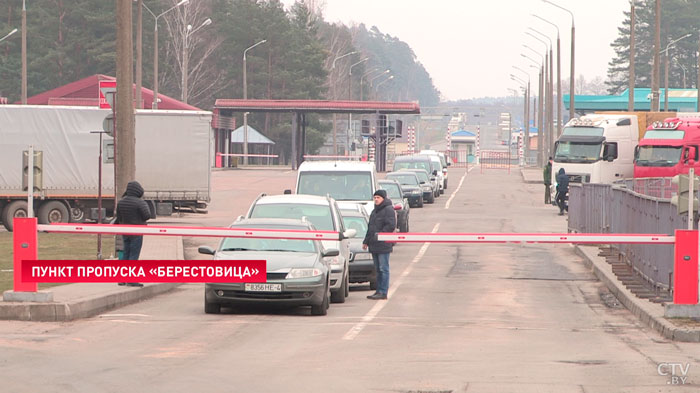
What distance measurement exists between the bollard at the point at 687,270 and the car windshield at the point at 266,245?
512 cm

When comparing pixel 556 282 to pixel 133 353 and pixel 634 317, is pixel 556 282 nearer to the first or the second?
pixel 634 317

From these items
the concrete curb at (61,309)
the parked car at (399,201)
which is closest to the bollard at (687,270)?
the concrete curb at (61,309)

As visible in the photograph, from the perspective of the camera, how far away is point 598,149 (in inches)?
1925

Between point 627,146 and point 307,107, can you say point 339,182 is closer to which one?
point 627,146

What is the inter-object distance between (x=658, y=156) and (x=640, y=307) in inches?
1175

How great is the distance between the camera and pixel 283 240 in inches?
683

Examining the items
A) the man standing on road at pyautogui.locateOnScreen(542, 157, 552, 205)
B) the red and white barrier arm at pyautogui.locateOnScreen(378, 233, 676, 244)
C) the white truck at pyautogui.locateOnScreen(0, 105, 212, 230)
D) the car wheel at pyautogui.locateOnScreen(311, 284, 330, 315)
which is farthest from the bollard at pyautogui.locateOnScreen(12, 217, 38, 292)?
the man standing on road at pyautogui.locateOnScreen(542, 157, 552, 205)

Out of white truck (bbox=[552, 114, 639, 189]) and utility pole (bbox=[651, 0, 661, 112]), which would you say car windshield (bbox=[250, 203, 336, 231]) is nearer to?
white truck (bbox=[552, 114, 639, 189])

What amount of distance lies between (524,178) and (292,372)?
219 ft

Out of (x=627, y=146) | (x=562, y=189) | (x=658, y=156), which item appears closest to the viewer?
(x=562, y=189)

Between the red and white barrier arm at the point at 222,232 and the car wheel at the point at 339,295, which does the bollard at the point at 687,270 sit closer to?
the red and white barrier arm at the point at 222,232

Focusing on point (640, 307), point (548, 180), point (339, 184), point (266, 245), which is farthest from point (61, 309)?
point (548, 180)

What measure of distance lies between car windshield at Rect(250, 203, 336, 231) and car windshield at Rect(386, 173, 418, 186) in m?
29.3

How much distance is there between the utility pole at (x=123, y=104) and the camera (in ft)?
78.1
